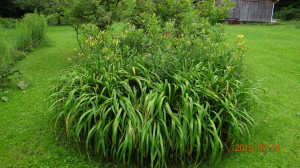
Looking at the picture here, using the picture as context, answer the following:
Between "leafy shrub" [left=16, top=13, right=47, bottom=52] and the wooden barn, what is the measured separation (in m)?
14.7

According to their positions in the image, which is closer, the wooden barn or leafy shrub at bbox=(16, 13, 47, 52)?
leafy shrub at bbox=(16, 13, 47, 52)

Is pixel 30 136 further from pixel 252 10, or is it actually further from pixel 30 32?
pixel 252 10

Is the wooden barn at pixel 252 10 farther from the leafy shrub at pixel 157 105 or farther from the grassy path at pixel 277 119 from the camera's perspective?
the leafy shrub at pixel 157 105

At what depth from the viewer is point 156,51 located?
11.6 ft

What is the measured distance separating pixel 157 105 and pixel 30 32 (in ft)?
23.6

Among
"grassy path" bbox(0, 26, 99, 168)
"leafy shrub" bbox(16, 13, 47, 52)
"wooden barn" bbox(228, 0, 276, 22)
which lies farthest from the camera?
"wooden barn" bbox(228, 0, 276, 22)

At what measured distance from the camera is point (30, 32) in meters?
8.15

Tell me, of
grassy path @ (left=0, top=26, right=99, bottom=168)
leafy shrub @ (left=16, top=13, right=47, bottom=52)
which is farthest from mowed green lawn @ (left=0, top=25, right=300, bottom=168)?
leafy shrub @ (left=16, top=13, right=47, bottom=52)

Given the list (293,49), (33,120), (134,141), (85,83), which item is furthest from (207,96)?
(293,49)

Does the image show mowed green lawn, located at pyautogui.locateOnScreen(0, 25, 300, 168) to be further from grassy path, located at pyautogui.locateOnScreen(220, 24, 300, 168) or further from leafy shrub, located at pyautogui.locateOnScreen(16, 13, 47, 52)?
leafy shrub, located at pyautogui.locateOnScreen(16, 13, 47, 52)

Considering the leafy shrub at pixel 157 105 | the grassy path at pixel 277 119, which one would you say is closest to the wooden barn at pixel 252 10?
the grassy path at pixel 277 119

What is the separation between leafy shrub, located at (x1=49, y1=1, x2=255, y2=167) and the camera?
240cm

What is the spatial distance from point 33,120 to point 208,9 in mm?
5119

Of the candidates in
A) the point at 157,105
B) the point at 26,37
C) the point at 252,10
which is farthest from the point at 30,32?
the point at 252,10
